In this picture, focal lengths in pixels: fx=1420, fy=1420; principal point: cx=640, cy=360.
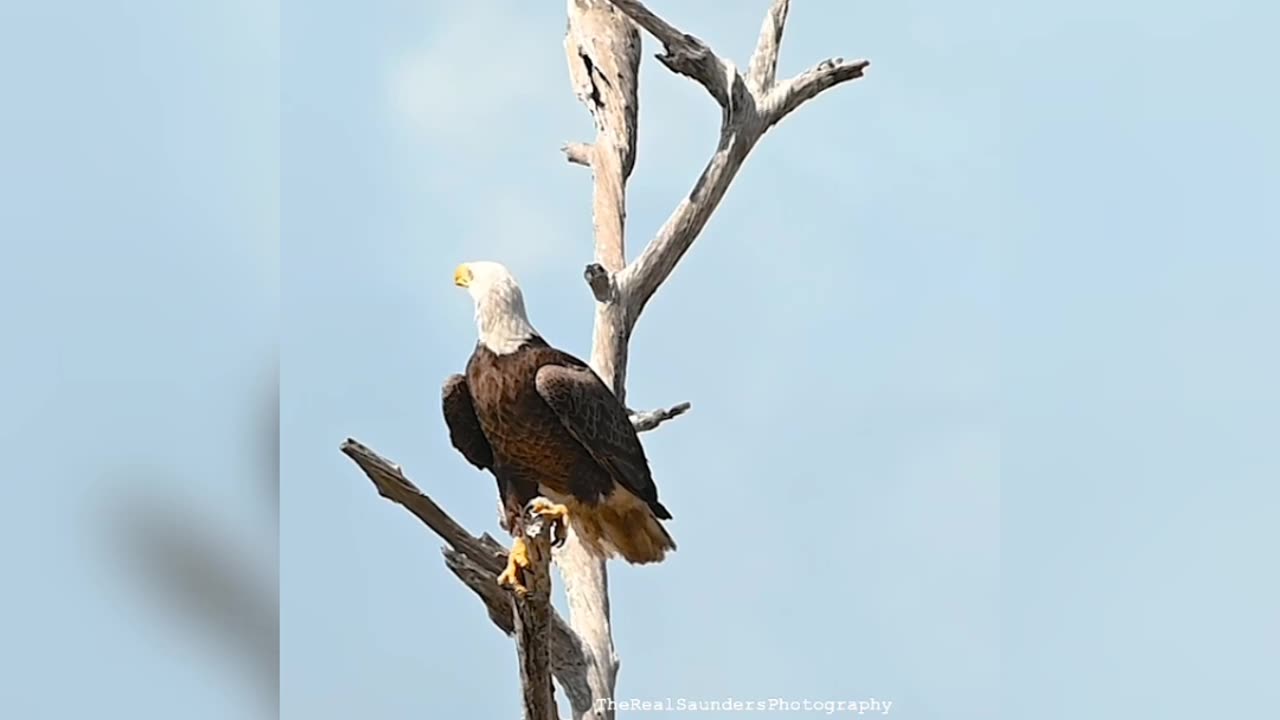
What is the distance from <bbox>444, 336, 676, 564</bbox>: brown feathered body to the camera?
7.09 ft

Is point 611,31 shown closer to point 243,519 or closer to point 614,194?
point 614,194

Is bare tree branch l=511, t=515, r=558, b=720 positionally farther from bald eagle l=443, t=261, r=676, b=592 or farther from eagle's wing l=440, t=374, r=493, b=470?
eagle's wing l=440, t=374, r=493, b=470

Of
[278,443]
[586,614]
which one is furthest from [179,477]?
[586,614]

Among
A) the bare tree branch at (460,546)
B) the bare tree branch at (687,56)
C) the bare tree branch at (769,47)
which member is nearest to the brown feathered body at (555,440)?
the bare tree branch at (460,546)

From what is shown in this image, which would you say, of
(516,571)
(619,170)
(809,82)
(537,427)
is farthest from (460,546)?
(809,82)

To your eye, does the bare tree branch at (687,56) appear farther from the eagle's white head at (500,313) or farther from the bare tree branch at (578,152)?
the eagle's white head at (500,313)

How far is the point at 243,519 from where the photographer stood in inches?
66.2

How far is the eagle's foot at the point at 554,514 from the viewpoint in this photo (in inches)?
86.7

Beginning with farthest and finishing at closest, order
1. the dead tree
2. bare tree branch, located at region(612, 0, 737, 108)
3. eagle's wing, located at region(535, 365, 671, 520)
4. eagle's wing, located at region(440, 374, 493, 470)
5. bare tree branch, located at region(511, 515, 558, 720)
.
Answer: bare tree branch, located at region(612, 0, 737, 108), the dead tree, eagle's wing, located at region(440, 374, 493, 470), eagle's wing, located at region(535, 365, 671, 520), bare tree branch, located at region(511, 515, 558, 720)

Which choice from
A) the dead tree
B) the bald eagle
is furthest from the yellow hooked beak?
the dead tree

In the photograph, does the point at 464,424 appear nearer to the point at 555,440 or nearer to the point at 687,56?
the point at 555,440

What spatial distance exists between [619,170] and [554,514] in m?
1.03

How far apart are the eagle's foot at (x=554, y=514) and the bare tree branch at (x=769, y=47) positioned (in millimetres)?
1172

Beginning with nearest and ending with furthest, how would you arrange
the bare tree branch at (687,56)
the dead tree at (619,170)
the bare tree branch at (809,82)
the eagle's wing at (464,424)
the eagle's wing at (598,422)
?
1. the eagle's wing at (598,422)
2. the eagle's wing at (464,424)
3. the dead tree at (619,170)
4. the bare tree branch at (687,56)
5. the bare tree branch at (809,82)
